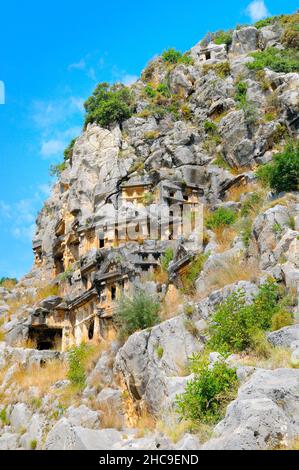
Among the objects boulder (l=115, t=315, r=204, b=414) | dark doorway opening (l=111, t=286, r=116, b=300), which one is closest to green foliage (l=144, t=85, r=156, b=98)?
dark doorway opening (l=111, t=286, r=116, b=300)

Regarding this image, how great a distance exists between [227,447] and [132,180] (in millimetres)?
29523

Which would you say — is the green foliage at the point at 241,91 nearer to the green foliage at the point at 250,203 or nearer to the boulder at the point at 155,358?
the green foliage at the point at 250,203

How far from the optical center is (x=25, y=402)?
1998 cm

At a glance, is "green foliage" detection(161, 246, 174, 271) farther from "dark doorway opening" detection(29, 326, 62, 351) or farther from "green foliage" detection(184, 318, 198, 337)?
"green foliage" detection(184, 318, 198, 337)

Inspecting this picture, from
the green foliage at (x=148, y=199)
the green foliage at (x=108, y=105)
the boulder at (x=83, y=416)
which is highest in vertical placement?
the green foliage at (x=108, y=105)

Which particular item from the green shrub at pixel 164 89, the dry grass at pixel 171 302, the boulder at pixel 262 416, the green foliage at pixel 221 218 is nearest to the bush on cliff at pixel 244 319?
the boulder at pixel 262 416

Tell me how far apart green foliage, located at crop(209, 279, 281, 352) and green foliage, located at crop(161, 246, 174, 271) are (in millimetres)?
12196

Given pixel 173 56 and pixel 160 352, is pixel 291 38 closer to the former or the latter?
pixel 173 56

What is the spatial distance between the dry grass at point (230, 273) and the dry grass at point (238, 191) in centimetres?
874

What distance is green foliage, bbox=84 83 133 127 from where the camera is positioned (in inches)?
1651

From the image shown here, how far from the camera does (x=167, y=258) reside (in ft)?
85.0

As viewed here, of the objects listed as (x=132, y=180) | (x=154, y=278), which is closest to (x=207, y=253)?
(x=154, y=278)

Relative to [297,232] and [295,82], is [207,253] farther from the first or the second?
[295,82]

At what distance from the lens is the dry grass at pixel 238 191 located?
26.3 meters
